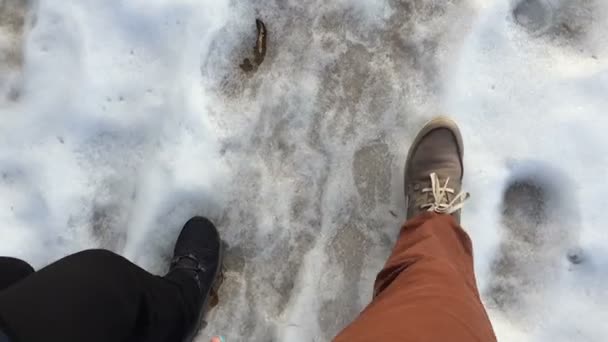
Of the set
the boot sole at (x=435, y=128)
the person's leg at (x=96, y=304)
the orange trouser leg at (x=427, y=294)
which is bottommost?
the person's leg at (x=96, y=304)

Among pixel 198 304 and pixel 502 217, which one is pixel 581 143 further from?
pixel 198 304

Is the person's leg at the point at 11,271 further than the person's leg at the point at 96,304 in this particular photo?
Yes

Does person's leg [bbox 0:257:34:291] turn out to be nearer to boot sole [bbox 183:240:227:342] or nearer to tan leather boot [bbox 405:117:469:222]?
boot sole [bbox 183:240:227:342]

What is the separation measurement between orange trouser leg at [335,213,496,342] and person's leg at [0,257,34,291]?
717 millimetres

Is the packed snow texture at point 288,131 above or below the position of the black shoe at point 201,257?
above

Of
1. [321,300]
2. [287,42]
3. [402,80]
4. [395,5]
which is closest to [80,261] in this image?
[321,300]

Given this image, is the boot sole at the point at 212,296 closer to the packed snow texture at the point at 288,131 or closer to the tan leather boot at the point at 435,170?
the packed snow texture at the point at 288,131

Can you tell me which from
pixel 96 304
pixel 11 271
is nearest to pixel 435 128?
pixel 96 304

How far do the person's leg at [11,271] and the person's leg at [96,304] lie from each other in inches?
7.8

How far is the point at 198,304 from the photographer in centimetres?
137

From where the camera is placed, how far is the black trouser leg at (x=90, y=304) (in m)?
0.90

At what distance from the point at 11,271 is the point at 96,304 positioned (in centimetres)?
32

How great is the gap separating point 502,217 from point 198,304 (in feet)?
2.73

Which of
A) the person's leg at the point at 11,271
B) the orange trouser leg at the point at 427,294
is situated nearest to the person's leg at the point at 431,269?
the orange trouser leg at the point at 427,294
